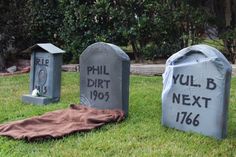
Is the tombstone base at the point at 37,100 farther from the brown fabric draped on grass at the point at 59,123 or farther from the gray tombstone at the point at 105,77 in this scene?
the brown fabric draped on grass at the point at 59,123

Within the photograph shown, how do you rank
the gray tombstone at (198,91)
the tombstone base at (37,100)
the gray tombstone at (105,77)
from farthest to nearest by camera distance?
the tombstone base at (37,100) < the gray tombstone at (105,77) < the gray tombstone at (198,91)

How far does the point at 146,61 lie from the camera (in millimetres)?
9289

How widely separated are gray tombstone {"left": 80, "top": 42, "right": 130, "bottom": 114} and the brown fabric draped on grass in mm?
138

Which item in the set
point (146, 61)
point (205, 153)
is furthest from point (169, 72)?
point (146, 61)

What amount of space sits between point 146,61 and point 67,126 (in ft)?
16.1

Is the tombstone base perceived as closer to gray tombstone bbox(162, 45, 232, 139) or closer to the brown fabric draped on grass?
the brown fabric draped on grass

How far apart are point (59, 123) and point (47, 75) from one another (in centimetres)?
142

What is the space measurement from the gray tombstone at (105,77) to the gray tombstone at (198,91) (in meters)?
0.52

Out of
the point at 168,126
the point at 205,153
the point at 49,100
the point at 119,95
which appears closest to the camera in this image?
the point at 205,153

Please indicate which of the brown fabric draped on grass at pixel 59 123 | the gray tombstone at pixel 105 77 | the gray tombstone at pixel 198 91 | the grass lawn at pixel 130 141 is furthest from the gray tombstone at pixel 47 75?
the gray tombstone at pixel 198 91

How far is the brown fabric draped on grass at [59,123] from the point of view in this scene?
4.31 metres

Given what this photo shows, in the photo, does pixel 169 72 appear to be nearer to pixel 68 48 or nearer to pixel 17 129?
pixel 17 129

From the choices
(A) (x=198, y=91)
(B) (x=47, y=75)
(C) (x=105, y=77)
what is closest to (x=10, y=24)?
(B) (x=47, y=75)

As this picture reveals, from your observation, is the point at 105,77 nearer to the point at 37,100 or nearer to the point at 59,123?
the point at 59,123
